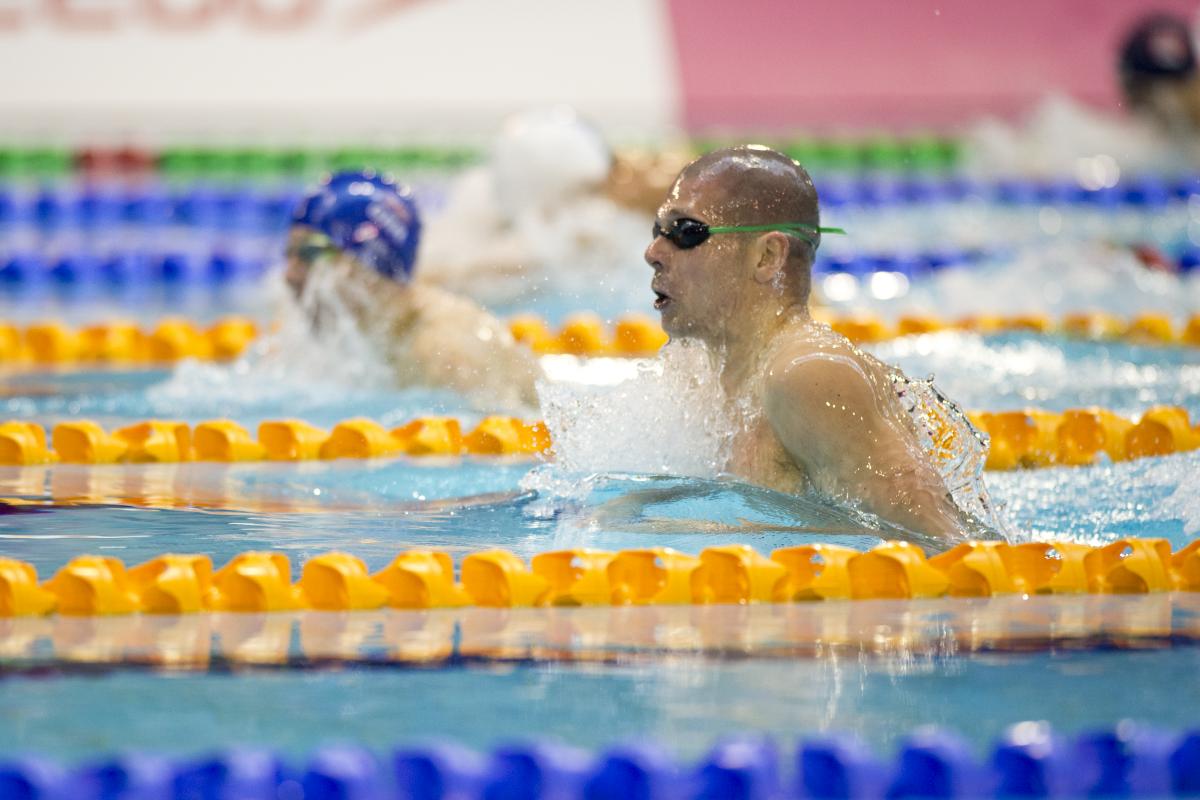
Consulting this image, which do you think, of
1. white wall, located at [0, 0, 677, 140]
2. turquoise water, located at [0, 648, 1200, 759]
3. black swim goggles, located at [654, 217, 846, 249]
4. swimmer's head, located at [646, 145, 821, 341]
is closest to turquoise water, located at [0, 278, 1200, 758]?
turquoise water, located at [0, 648, 1200, 759]

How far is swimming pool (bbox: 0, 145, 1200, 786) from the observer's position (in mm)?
2250

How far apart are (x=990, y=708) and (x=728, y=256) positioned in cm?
116

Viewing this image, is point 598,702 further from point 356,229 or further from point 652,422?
point 356,229

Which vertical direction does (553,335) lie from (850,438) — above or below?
above

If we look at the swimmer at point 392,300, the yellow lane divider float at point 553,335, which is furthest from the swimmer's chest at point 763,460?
the yellow lane divider float at point 553,335

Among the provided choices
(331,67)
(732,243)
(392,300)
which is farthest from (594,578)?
(331,67)

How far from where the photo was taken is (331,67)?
9.42m

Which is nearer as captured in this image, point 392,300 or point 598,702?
point 598,702

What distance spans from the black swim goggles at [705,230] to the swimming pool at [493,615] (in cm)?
40

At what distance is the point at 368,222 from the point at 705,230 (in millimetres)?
1837

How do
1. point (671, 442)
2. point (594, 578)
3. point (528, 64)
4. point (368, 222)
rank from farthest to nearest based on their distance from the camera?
1. point (528, 64)
2. point (368, 222)
3. point (671, 442)
4. point (594, 578)

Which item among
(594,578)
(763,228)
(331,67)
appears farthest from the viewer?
(331,67)

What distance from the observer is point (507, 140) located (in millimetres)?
6836

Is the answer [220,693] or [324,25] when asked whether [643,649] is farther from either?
Result: [324,25]
